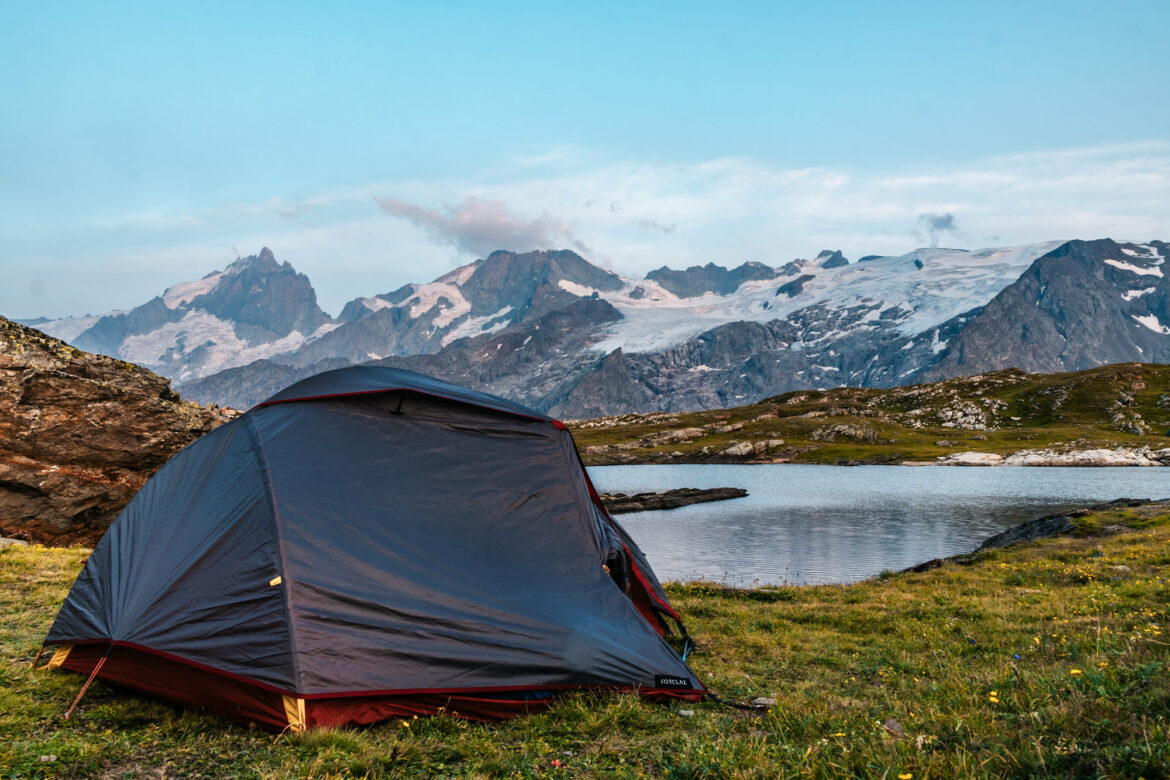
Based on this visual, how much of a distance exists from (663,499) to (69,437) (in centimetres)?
5388

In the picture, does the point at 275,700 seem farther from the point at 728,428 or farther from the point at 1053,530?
the point at 728,428

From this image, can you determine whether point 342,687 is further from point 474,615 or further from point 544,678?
point 544,678

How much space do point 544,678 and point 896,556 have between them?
3268 centimetres

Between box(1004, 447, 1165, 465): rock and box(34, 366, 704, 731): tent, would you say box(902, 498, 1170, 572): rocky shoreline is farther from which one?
box(1004, 447, 1165, 465): rock

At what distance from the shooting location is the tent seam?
8517 mm

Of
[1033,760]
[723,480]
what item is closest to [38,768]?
[1033,760]

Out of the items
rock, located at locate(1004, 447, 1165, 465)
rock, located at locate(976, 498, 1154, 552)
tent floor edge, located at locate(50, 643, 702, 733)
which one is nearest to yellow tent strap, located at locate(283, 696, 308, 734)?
tent floor edge, located at locate(50, 643, 702, 733)

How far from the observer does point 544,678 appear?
31.0 feet

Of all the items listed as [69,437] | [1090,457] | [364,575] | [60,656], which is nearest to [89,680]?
[60,656]

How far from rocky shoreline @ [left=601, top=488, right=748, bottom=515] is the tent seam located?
5255 centimetres

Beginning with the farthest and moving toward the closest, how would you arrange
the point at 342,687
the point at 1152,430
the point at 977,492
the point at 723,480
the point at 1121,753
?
the point at 1152,430, the point at 723,480, the point at 977,492, the point at 342,687, the point at 1121,753

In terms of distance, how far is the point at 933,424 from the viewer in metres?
159

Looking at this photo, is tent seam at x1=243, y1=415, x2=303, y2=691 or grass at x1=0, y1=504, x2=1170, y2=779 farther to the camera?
tent seam at x1=243, y1=415, x2=303, y2=691

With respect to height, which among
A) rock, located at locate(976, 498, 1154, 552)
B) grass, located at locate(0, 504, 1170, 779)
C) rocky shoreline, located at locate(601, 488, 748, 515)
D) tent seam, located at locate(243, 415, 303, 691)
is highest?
tent seam, located at locate(243, 415, 303, 691)
